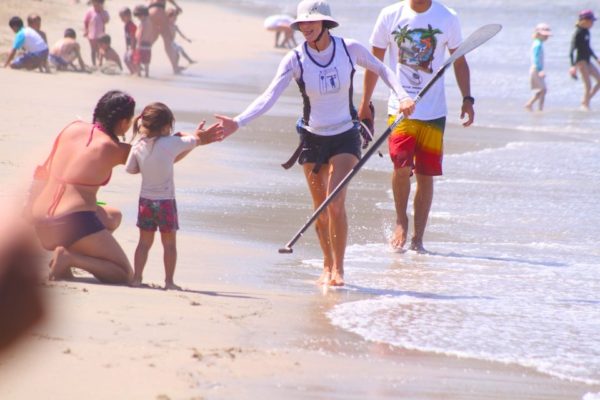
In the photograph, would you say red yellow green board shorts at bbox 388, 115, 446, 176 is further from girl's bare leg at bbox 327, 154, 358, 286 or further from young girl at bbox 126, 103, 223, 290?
young girl at bbox 126, 103, 223, 290

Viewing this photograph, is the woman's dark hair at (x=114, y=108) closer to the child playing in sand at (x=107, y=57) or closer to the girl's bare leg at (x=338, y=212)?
the girl's bare leg at (x=338, y=212)

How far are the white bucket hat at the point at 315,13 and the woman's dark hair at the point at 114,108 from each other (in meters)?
1.02

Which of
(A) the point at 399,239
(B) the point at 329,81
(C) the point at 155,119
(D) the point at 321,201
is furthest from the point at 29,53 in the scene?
(C) the point at 155,119

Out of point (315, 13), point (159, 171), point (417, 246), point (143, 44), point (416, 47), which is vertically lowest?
point (143, 44)

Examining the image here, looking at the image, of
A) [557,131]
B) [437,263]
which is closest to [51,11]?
[557,131]

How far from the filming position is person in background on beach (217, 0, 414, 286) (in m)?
6.90

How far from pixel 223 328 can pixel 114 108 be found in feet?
4.83

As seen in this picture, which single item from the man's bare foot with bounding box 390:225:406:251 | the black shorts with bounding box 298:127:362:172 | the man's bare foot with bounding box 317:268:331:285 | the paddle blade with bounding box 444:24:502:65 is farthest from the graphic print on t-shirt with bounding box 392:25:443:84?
the man's bare foot with bounding box 317:268:331:285

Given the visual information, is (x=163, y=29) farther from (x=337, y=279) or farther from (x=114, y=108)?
(x=114, y=108)

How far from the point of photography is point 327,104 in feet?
23.0

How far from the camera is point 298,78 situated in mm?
6992

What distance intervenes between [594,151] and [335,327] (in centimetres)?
937

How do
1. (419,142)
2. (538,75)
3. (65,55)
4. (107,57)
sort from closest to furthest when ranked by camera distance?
(419,142) → (65,55) → (538,75) → (107,57)

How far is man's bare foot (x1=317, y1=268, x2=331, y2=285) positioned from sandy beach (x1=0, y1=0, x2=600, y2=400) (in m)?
0.09
